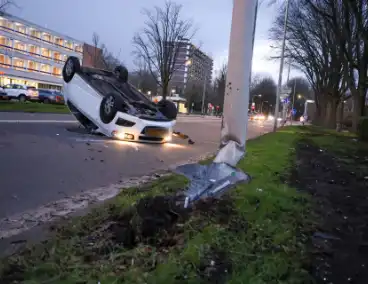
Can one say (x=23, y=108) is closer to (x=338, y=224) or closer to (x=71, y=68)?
(x=71, y=68)

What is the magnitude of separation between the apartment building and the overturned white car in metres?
59.0

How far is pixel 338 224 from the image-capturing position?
451 cm

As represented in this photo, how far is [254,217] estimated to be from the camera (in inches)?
167

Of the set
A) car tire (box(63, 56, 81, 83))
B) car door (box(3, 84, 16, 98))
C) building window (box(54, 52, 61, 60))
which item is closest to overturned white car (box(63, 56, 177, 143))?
car tire (box(63, 56, 81, 83))

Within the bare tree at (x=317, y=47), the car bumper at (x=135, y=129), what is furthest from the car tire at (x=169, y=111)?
the bare tree at (x=317, y=47)

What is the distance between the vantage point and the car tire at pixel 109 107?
12906mm

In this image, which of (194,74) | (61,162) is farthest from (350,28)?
(194,74)

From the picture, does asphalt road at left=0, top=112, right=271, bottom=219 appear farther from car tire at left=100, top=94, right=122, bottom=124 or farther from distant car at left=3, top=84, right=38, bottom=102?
distant car at left=3, top=84, right=38, bottom=102

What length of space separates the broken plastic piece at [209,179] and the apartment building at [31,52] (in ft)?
229

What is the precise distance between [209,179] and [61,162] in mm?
4959

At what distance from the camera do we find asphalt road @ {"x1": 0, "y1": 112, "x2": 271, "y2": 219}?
6016mm

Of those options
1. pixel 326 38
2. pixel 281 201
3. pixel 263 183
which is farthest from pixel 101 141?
pixel 326 38

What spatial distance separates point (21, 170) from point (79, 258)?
4790 mm

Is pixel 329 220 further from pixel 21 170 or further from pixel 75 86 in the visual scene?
pixel 75 86
